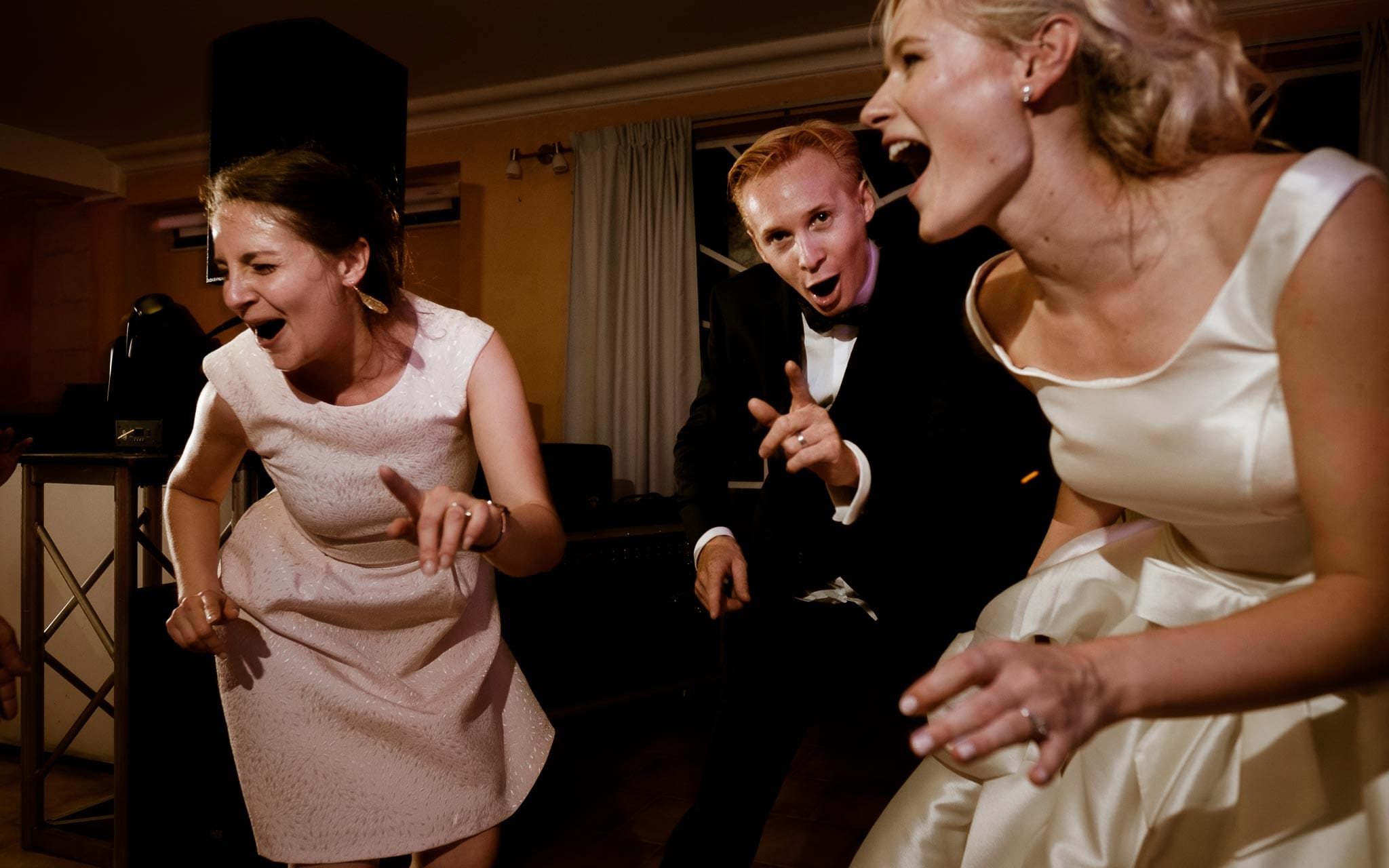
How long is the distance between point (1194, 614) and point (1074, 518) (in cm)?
33

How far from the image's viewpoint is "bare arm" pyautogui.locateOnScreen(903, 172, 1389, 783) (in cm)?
71

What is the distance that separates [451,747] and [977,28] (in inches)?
53.0

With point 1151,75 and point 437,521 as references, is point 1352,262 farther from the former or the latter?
point 437,521

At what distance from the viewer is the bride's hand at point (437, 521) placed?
107cm

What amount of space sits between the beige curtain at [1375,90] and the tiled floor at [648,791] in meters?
3.05

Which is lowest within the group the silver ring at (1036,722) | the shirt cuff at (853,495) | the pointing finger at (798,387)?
the silver ring at (1036,722)

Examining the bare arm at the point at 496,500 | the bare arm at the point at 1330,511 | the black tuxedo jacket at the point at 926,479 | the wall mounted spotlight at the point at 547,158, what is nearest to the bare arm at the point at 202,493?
the bare arm at the point at 496,500

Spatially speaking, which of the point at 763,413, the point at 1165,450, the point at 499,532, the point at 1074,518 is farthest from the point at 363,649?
the point at 1165,450

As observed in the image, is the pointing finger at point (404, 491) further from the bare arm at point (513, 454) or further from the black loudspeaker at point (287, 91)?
the black loudspeaker at point (287, 91)

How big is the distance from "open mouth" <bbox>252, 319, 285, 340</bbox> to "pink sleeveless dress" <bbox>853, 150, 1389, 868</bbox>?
3.89 ft

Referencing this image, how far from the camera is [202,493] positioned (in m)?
1.74

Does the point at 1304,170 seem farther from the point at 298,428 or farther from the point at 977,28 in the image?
the point at 298,428

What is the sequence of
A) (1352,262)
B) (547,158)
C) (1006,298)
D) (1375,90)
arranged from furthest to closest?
(547,158)
(1375,90)
(1006,298)
(1352,262)

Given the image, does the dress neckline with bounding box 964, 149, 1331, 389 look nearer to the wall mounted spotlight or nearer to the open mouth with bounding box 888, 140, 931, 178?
the open mouth with bounding box 888, 140, 931, 178
